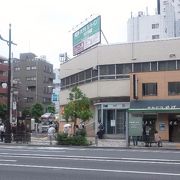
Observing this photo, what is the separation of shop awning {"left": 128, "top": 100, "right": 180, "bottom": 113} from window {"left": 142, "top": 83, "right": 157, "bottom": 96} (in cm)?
90

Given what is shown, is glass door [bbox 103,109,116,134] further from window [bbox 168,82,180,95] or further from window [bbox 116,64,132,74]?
window [bbox 168,82,180,95]

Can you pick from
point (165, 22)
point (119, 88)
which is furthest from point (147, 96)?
point (165, 22)

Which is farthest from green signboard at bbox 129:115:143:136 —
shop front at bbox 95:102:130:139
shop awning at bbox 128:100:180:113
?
shop front at bbox 95:102:130:139

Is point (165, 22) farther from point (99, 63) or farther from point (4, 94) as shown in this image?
point (99, 63)

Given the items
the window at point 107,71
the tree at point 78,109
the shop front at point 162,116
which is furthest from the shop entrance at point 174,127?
the window at point 107,71

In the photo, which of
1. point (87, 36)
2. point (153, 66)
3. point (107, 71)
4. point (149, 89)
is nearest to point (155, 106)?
point (149, 89)

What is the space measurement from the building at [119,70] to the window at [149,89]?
1.63 feet

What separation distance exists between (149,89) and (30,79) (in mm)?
74905

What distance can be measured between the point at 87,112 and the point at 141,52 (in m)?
10.9

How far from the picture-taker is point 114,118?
152ft

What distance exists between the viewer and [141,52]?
45750mm

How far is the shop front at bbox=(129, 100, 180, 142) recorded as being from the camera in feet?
132

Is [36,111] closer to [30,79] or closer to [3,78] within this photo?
[3,78]

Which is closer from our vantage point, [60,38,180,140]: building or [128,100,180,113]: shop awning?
[128,100,180,113]: shop awning
